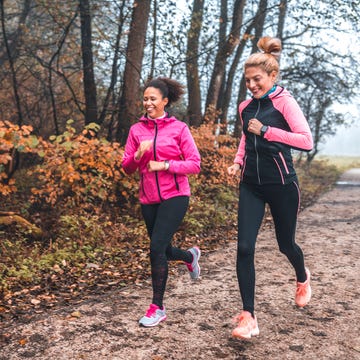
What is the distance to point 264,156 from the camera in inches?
152

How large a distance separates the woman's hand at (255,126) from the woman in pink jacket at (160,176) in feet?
2.10

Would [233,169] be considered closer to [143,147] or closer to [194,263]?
[143,147]

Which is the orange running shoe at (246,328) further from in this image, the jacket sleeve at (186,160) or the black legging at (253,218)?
the jacket sleeve at (186,160)

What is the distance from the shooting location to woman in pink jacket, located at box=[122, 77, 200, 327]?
4168 mm

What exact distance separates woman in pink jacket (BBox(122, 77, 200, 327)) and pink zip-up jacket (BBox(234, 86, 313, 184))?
1.82 ft

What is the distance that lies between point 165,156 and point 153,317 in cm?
146

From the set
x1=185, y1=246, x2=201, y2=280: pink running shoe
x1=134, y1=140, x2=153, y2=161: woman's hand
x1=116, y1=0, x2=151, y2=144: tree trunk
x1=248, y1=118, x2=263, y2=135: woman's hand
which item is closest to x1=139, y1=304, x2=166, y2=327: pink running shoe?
x1=185, y1=246, x2=201, y2=280: pink running shoe

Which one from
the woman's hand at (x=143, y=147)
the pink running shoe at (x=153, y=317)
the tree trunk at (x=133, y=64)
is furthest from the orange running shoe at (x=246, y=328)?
the tree trunk at (x=133, y=64)

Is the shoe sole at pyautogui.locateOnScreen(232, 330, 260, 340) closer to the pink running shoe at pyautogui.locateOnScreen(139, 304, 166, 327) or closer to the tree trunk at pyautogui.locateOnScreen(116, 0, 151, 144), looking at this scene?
the pink running shoe at pyautogui.locateOnScreen(139, 304, 166, 327)

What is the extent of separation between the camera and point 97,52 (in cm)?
1090

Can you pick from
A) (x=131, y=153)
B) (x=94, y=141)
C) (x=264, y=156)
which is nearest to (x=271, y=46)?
(x=264, y=156)

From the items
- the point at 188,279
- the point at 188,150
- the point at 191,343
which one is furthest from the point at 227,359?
the point at 188,279

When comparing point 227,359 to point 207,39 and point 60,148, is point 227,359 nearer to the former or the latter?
point 60,148

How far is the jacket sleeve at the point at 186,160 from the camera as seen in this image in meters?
4.07
